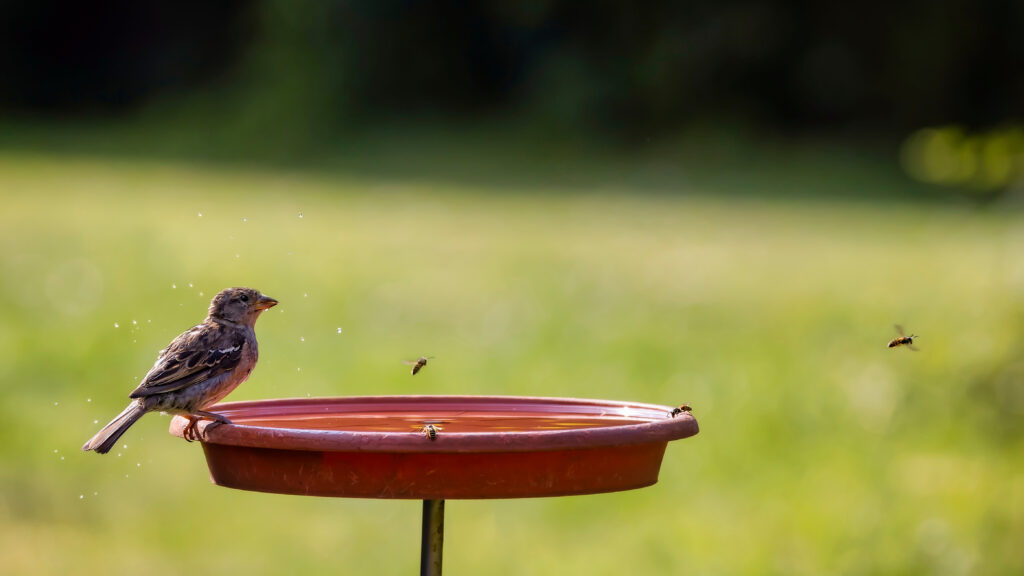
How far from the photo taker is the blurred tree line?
105 feet

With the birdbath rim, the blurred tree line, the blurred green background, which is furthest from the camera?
the blurred tree line

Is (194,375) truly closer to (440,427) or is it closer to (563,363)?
(440,427)

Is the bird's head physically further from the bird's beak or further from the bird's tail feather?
the bird's tail feather

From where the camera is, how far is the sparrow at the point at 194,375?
13.6ft

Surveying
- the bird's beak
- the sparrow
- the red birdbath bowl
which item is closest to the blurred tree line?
the bird's beak

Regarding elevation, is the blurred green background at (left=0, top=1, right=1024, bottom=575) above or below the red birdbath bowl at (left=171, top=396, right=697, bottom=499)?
above

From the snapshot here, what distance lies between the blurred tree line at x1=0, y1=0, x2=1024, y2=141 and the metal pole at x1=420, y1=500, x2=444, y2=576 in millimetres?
27196

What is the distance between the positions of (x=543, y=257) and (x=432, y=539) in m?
14.7

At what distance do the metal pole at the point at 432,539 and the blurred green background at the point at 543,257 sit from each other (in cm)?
357

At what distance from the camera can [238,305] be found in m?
4.79

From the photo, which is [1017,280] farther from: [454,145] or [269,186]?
[454,145]

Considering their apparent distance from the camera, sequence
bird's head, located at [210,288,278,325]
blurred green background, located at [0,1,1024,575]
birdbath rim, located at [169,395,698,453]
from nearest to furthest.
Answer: birdbath rim, located at [169,395,698,453] < bird's head, located at [210,288,278,325] < blurred green background, located at [0,1,1024,575]

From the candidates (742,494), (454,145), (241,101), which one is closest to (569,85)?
(454,145)

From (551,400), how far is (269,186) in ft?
70.2
